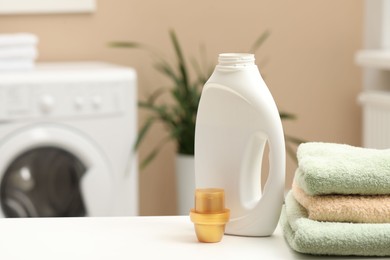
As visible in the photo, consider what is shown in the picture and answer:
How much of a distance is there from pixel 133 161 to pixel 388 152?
1.85 meters

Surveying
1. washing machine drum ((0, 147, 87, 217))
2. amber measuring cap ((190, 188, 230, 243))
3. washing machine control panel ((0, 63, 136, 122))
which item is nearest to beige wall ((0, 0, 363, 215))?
washing machine control panel ((0, 63, 136, 122))

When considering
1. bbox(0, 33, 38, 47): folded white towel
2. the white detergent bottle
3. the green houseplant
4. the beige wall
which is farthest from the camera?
the beige wall

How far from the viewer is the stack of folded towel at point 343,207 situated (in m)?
1.01

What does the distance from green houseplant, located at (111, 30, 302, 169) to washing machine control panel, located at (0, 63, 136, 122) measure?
0.78ft

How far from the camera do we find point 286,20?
358cm

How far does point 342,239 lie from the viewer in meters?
1.00

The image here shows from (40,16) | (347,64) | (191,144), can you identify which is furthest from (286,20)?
(40,16)

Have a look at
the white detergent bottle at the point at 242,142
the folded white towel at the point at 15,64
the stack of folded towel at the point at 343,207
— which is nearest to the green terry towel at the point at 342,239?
the stack of folded towel at the point at 343,207

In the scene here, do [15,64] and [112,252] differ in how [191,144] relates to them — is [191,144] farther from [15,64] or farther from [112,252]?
[112,252]

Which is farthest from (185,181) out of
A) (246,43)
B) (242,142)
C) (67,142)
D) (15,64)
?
(242,142)

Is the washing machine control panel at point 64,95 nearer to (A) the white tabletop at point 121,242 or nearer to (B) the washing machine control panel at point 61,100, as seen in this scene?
(B) the washing machine control panel at point 61,100

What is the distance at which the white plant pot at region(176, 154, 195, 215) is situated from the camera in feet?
10.5

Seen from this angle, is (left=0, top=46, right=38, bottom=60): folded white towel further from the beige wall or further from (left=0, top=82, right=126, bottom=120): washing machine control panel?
the beige wall

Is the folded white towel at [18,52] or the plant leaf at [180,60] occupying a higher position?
the folded white towel at [18,52]
